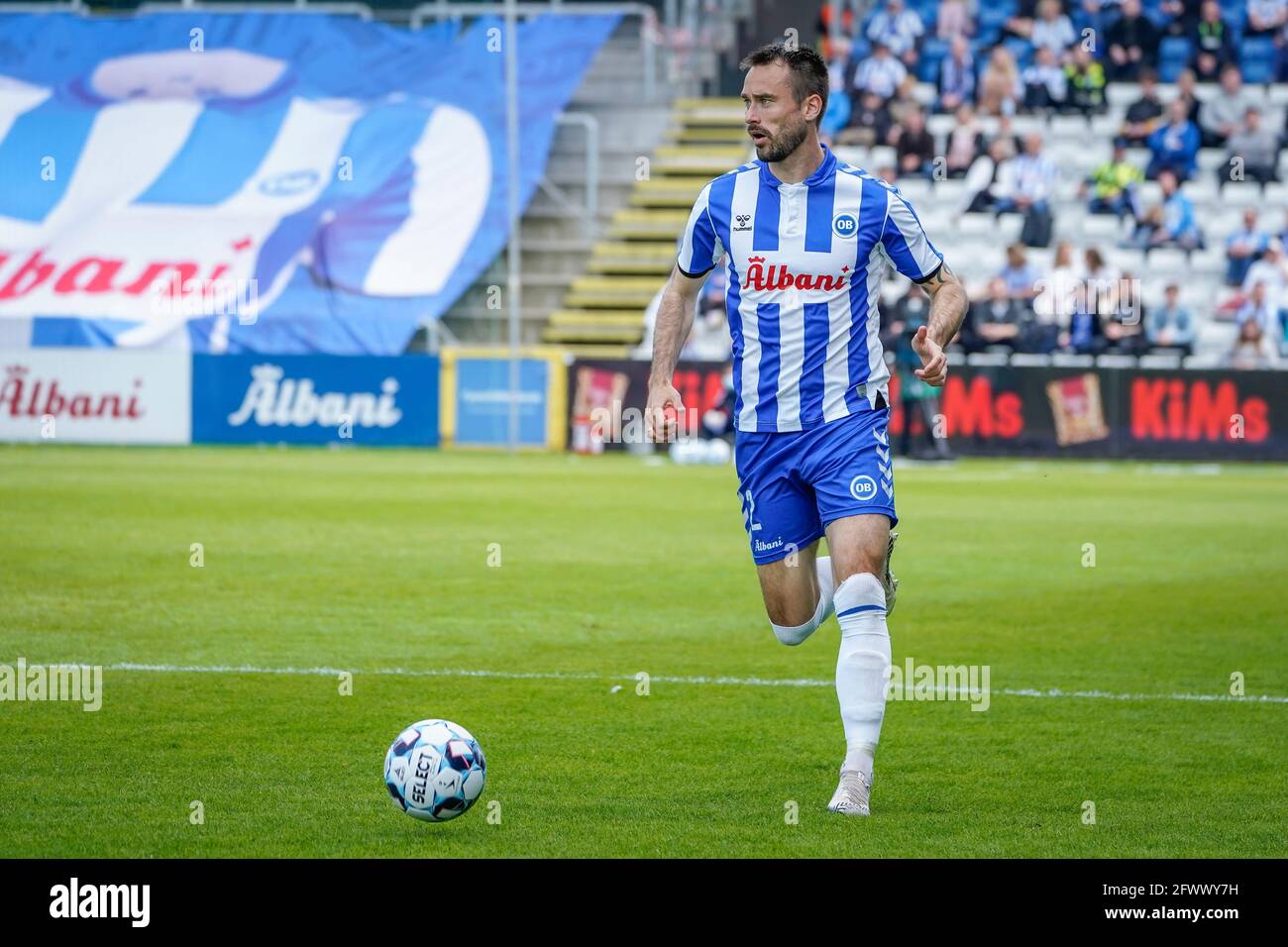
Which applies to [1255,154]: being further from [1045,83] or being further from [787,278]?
[787,278]

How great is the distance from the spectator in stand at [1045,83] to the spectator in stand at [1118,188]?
1.69 m

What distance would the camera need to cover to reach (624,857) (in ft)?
18.0

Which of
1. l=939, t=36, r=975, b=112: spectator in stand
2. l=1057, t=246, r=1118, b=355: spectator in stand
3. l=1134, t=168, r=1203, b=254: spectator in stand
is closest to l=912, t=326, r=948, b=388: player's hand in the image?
l=1057, t=246, r=1118, b=355: spectator in stand

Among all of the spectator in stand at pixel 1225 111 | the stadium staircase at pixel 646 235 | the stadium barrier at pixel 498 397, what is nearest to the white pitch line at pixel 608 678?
the stadium barrier at pixel 498 397

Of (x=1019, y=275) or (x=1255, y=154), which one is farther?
(x=1255, y=154)

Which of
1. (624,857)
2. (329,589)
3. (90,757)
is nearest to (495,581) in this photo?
(329,589)

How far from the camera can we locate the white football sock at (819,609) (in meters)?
7.02

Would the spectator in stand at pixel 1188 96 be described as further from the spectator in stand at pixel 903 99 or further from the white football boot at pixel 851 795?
the white football boot at pixel 851 795

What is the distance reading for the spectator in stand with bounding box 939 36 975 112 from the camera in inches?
1177

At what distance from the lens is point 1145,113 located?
94.9ft

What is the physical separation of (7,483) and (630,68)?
1702 centimetres

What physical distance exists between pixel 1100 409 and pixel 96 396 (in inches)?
510

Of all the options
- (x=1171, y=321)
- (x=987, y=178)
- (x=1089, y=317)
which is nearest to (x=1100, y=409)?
(x=1089, y=317)
